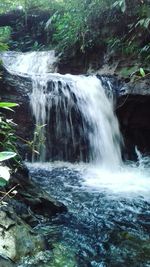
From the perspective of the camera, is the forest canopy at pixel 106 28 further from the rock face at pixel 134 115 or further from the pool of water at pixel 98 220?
the pool of water at pixel 98 220

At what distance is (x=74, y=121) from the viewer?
26.1 feet

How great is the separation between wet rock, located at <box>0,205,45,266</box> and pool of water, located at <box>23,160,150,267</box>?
0.48 ft

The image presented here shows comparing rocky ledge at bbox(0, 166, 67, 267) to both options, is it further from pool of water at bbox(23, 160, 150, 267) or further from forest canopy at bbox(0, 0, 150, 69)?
forest canopy at bbox(0, 0, 150, 69)

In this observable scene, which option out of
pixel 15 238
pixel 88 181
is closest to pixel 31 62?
pixel 88 181

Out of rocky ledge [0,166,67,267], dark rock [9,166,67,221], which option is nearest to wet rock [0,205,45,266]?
rocky ledge [0,166,67,267]

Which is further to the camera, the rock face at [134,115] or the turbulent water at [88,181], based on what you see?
the rock face at [134,115]

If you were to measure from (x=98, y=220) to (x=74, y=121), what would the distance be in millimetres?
3955

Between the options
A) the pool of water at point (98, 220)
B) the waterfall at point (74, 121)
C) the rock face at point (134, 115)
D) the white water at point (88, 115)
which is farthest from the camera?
the rock face at point (134, 115)

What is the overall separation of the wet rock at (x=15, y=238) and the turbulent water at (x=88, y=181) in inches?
3.8

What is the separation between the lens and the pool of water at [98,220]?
3324 mm

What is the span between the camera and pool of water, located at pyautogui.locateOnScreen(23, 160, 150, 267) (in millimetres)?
3324

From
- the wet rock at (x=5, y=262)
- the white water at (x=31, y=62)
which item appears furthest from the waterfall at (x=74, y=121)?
the wet rock at (x=5, y=262)

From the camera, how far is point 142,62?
847cm

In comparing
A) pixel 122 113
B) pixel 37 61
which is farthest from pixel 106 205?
pixel 37 61
